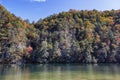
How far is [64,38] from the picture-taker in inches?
3137

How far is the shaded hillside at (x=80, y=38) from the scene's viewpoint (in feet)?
243

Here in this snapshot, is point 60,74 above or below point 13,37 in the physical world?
below

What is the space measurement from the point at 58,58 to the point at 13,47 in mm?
13326

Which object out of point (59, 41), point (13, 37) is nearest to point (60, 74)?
point (13, 37)

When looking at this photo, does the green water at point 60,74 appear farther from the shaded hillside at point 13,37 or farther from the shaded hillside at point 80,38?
the shaded hillside at point 80,38

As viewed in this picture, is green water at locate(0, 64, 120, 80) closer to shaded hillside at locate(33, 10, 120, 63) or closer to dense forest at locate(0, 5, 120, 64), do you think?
dense forest at locate(0, 5, 120, 64)

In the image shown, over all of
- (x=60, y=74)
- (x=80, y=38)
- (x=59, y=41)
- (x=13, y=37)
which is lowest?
(x=60, y=74)

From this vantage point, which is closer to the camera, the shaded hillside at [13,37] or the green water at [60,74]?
the green water at [60,74]

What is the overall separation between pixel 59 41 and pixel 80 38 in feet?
25.4

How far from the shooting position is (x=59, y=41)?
77938 millimetres

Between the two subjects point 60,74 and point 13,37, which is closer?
point 60,74

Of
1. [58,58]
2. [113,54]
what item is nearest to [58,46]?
[58,58]

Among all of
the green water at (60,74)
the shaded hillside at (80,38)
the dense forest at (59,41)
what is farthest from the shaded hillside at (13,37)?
the green water at (60,74)

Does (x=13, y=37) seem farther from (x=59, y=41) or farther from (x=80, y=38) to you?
(x=80, y=38)
